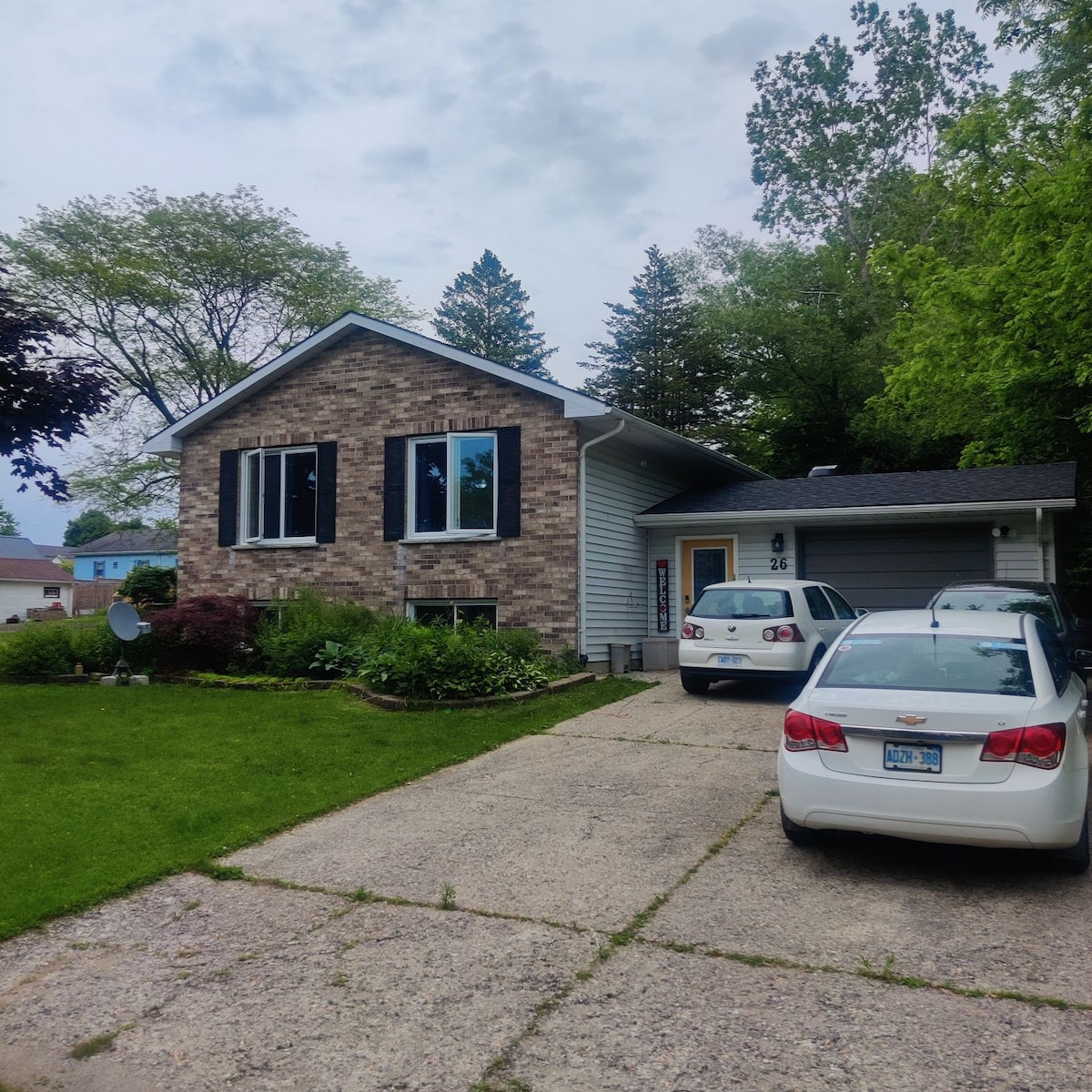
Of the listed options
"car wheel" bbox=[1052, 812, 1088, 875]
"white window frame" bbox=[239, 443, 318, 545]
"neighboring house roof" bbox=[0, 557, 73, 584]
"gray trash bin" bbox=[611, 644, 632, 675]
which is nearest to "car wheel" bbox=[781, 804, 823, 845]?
"car wheel" bbox=[1052, 812, 1088, 875]

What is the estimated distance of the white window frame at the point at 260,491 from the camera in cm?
1669

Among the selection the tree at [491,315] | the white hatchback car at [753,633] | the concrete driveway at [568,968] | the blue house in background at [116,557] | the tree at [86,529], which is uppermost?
the tree at [491,315]

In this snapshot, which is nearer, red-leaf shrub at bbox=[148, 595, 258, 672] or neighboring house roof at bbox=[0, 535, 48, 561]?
red-leaf shrub at bbox=[148, 595, 258, 672]

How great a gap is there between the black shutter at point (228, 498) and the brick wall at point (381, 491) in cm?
18

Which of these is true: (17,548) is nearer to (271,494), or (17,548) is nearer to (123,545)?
(123,545)

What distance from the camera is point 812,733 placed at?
215 inches

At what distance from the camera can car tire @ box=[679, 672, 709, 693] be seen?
12.1 metres

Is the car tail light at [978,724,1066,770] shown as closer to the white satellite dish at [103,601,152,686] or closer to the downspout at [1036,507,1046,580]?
the downspout at [1036,507,1046,580]

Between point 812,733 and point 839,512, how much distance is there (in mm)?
10386

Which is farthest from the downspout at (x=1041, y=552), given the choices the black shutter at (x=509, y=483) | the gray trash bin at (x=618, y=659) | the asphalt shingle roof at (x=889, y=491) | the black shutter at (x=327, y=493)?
the black shutter at (x=327, y=493)

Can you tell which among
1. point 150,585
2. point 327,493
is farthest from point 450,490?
point 150,585

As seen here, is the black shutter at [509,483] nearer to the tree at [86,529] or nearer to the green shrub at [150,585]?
the green shrub at [150,585]

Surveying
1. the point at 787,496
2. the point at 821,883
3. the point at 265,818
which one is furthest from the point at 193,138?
the point at 787,496

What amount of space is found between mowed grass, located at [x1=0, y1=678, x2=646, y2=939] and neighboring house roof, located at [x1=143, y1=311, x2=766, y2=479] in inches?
162
